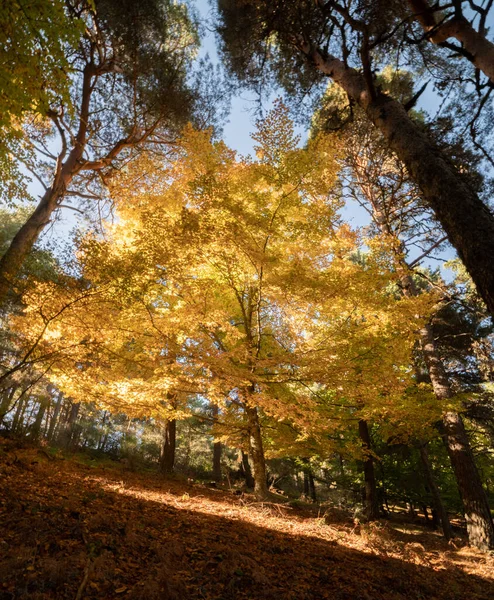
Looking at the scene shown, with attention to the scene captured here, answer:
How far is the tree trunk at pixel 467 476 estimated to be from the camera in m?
7.10

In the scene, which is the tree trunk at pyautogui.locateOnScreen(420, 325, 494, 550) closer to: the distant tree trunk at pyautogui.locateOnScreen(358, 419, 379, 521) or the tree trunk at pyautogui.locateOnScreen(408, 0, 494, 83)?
the distant tree trunk at pyautogui.locateOnScreen(358, 419, 379, 521)

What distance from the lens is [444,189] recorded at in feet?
10.5

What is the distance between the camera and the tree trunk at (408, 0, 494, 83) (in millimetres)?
3840

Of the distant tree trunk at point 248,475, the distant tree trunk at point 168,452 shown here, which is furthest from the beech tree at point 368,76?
the distant tree trunk at point 248,475

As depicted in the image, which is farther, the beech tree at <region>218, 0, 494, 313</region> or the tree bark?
the tree bark

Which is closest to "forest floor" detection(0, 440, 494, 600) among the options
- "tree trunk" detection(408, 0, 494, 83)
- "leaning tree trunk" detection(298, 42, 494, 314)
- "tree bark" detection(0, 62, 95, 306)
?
"leaning tree trunk" detection(298, 42, 494, 314)

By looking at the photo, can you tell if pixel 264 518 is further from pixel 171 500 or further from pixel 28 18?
pixel 28 18

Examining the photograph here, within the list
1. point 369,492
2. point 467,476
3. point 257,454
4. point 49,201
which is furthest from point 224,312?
point 369,492

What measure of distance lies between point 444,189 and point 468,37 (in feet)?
8.38

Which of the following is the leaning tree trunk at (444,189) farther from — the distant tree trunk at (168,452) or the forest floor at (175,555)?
the distant tree trunk at (168,452)

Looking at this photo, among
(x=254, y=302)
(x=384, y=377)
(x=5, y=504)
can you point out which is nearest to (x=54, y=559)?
(x=5, y=504)

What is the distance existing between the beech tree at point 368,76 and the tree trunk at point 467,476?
5559 millimetres

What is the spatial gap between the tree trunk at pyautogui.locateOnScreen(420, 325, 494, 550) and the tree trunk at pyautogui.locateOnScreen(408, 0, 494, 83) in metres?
6.21

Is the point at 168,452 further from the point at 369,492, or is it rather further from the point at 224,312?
the point at 224,312
